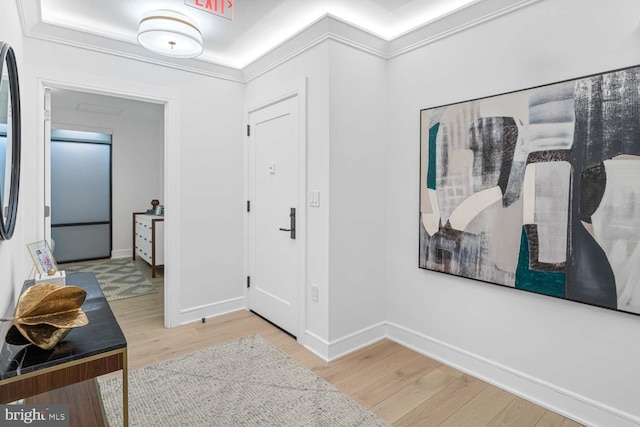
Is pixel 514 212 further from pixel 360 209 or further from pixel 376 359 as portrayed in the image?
pixel 376 359

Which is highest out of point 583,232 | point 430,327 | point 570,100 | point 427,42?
point 427,42

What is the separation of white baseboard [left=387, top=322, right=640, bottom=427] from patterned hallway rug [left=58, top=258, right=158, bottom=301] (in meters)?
3.14

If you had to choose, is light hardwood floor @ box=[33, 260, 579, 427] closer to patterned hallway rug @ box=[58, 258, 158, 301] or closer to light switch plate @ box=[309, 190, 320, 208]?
patterned hallway rug @ box=[58, 258, 158, 301]

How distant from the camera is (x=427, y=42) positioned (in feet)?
8.31

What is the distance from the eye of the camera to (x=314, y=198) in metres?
2.64

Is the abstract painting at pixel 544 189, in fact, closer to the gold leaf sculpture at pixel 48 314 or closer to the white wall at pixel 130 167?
the gold leaf sculpture at pixel 48 314

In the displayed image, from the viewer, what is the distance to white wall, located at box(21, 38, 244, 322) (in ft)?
9.37

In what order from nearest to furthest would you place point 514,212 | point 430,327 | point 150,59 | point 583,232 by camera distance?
point 583,232, point 514,212, point 430,327, point 150,59

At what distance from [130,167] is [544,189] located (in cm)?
624

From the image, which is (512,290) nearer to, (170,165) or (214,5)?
(214,5)

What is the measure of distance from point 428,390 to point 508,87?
1899mm

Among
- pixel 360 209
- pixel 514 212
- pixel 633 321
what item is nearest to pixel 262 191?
pixel 360 209

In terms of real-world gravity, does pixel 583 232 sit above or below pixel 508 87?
below

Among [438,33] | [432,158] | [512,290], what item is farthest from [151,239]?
[512,290]
